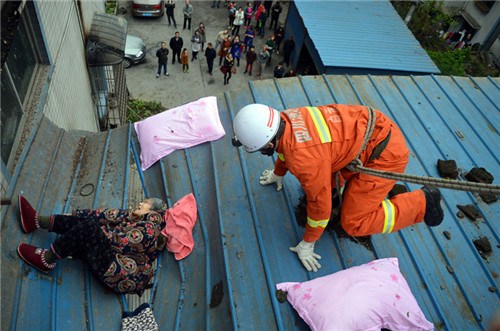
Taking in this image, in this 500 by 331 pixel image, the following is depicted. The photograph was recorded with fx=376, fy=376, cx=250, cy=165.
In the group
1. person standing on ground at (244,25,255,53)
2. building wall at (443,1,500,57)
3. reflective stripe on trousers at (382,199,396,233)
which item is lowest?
person standing on ground at (244,25,255,53)

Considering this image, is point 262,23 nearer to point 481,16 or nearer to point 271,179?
point 481,16

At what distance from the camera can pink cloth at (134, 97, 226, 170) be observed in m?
5.40

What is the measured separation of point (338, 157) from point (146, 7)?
45.8 ft

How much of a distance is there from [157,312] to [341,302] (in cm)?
191

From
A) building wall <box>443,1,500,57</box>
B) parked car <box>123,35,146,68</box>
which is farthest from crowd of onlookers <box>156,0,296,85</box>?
building wall <box>443,1,500,57</box>

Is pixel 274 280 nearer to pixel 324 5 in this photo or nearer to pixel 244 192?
pixel 244 192

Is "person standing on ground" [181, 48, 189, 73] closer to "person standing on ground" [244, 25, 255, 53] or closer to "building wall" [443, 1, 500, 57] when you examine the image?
"person standing on ground" [244, 25, 255, 53]

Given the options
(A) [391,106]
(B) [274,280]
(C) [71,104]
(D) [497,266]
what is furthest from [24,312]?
(A) [391,106]

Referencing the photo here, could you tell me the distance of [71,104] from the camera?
616 cm

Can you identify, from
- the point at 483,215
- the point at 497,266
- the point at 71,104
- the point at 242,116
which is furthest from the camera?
the point at 71,104

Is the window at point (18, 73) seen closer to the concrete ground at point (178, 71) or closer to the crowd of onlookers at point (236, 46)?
the concrete ground at point (178, 71)

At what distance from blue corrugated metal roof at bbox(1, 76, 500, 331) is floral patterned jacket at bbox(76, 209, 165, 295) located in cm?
21

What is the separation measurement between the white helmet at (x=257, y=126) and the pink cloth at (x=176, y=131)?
191 centimetres

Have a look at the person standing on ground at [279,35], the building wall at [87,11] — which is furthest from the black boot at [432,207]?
the person standing on ground at [279,35]
